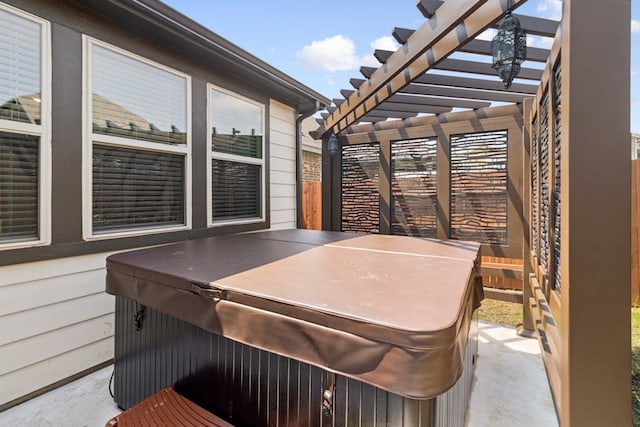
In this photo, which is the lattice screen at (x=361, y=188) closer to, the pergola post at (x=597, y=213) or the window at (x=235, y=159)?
the window at (x=235, y=159)

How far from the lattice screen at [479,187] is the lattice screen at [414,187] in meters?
0.30

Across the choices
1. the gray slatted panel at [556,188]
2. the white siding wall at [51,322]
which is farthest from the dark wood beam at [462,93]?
the white siding wall at [51,322]

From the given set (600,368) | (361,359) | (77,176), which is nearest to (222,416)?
(361,359)

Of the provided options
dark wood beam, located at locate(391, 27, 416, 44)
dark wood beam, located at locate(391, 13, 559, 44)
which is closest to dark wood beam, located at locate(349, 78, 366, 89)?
dark wood beam, located at locate(391, 27, 416, 44)

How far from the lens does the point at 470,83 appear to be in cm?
356

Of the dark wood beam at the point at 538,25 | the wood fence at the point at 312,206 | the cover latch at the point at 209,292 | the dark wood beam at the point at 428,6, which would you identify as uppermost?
the dark wood beam at the point at 428,6

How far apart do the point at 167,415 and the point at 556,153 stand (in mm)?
2967

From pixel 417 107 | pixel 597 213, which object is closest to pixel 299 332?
pixel 597 213

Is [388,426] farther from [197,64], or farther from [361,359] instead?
[197,64]

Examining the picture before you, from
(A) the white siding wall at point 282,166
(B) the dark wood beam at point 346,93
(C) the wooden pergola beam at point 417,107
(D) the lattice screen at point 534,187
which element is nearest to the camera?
(D) the lattice screen at point 534,187

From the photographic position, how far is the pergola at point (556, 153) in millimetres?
1518

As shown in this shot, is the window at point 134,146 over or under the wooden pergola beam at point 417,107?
under

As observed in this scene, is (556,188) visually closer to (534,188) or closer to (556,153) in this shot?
(556,153)

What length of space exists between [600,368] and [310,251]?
1.84 metres
